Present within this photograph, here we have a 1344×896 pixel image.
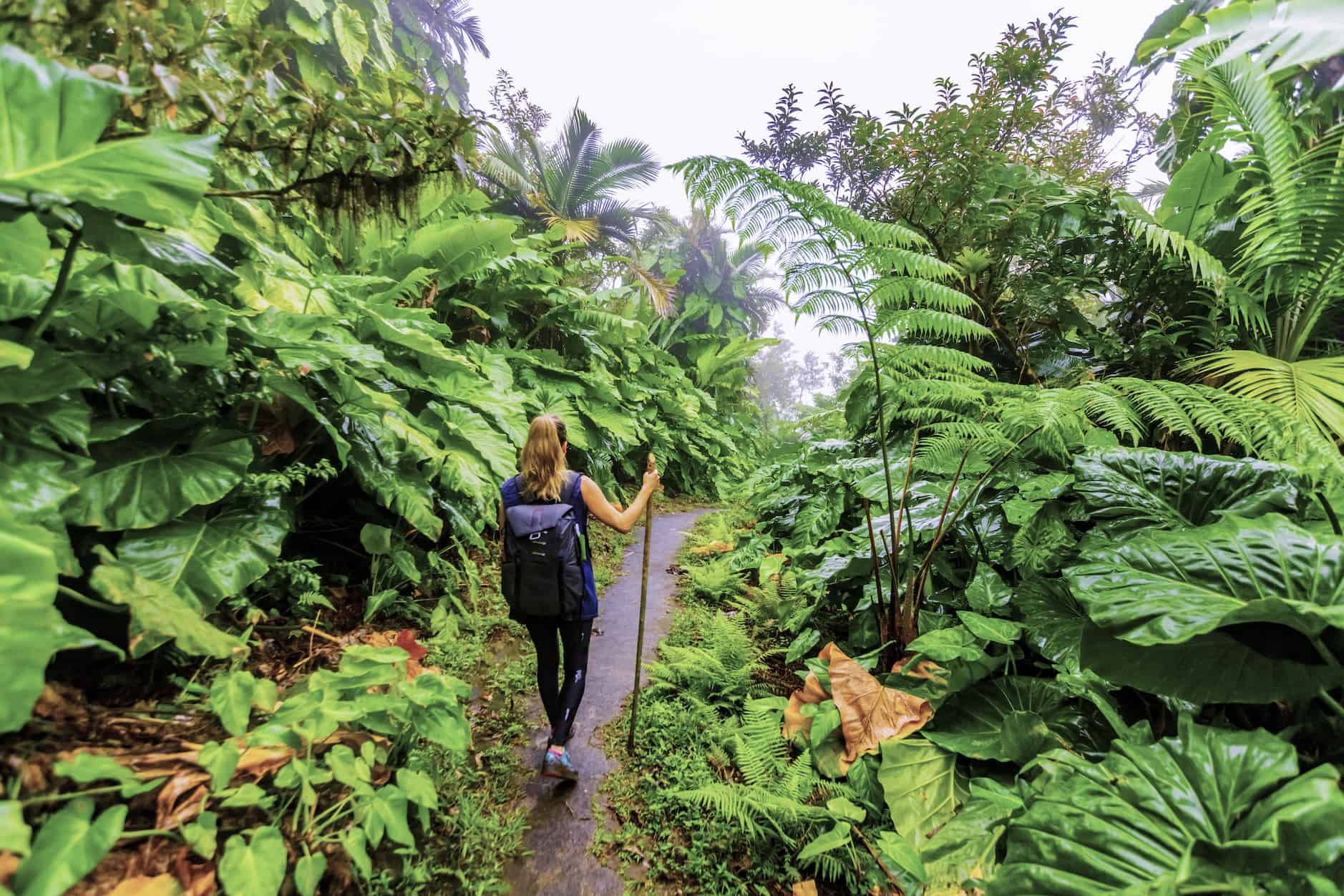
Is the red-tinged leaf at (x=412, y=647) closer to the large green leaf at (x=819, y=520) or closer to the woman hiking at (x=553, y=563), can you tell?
the woman hiking at (x=553, y=563)

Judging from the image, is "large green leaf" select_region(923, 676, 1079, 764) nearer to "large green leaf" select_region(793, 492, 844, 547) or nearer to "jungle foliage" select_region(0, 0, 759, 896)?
"large green leaf" select_region(793, 492, 844, 547)

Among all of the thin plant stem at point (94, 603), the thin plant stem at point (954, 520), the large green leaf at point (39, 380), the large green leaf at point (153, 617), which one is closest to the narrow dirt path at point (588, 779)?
the large green leaf at point (153, 617)

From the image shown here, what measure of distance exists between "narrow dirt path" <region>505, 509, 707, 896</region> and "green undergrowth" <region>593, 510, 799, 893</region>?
0.07m

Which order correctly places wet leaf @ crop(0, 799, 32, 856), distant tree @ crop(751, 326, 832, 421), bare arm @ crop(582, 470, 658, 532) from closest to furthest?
1. wet leaf @ crop(0, 799, 32, 856)
2. bare arm @ crop(582, 470, 658, 532)
3. distant tree @ crop(751, 326, 832, 421)

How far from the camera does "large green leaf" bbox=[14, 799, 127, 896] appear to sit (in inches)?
33.5

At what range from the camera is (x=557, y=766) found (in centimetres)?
197

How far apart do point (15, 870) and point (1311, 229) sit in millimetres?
4328

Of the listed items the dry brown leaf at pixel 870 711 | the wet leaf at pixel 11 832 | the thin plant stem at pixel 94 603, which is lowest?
the dry brown leaf at pixel 870 711

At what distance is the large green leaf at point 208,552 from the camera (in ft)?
5.15

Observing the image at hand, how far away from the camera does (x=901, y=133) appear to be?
337 cm

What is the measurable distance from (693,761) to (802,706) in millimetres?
506

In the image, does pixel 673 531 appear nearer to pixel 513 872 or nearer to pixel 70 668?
pixel 513 872

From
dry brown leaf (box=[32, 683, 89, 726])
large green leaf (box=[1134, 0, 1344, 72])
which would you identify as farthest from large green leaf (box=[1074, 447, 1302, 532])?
dry brown leaf (box=[32, 683, 89, 726])

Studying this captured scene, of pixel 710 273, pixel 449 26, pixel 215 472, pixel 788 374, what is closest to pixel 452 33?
pixel 449 26
